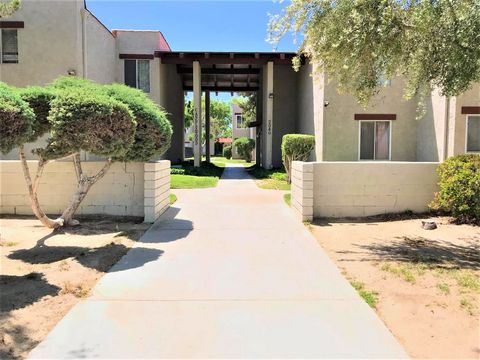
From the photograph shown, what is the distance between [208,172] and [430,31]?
48.1 feet

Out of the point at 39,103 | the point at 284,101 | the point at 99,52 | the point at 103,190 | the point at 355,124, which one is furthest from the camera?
the point at 284,101

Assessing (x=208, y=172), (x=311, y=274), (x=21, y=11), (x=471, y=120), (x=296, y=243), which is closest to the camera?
(x=311, y=274)

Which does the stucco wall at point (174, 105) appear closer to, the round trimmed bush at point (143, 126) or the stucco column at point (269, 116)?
the stucco column at point (269, 116)

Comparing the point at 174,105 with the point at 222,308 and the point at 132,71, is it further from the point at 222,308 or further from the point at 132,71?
the point at 222,308

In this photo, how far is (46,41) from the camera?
52.1 feet

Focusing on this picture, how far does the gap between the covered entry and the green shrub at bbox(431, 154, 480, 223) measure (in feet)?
38.9

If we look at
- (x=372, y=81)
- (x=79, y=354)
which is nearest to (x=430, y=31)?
(x=372, y=81)

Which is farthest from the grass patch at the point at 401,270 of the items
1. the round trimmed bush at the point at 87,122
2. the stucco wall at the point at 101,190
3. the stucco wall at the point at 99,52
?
the stucco wall at the point at 99,52

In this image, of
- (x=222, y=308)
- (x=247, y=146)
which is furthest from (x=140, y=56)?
(x=247, y=146)

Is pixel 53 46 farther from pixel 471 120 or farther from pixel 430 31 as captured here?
pixel 471 120

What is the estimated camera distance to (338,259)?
6.52 metres

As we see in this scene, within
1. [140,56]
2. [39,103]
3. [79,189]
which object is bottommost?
[79,189]

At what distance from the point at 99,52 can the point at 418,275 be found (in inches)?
654

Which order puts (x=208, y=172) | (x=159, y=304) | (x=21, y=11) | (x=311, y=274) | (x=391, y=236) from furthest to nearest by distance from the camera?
(x=208, y=172), (x=21, y=11), (x=391, y=236), (x=311, y=274), (x=159, y=304)
